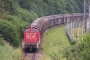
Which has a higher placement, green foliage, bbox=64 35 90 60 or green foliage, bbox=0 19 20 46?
green foliage, bbox=64 35 90 60

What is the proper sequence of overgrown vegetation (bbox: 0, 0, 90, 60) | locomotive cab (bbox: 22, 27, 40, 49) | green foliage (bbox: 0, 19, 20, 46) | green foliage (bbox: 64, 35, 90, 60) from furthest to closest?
locomotive cab (bbox: 22, 27, 40, 49), green foliage (bbox: 0, 19, 20, 46), overgrown vegetation (bbox: 0, 0, 90, 60), green foliage (bbox: 64, 35, 90, 60)

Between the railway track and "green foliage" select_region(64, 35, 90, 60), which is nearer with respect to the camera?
"green foliage" select_region(64, 35, 90, 60)

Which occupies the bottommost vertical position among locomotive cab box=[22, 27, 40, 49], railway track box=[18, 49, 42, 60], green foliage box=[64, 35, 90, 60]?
railway track box=[18, 49, 42, 60]

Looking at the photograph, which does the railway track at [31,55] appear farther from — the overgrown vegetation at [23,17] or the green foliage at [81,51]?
the green foliage at [81,51]

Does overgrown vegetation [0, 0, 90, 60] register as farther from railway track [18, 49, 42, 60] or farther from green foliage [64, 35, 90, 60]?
railway track [18, 49, 42, 60]

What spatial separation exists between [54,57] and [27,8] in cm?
4189

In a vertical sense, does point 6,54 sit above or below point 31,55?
above

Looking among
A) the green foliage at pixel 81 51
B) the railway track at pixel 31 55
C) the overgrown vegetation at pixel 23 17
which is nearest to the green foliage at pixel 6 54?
the overgrown vegetation at pixel 23 17

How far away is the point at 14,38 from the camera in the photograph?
30484mm

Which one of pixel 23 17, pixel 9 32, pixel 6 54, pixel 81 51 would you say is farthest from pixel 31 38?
pixel 23 17

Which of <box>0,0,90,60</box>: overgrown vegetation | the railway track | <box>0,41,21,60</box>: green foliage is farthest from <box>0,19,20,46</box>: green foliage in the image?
<box>0,41,21,60</box>: green foliage

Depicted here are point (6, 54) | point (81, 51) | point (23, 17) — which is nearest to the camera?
point (81, 51)

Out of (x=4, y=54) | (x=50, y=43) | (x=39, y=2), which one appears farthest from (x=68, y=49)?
(x=39, y=2)

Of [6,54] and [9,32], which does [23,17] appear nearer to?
[9,32]
